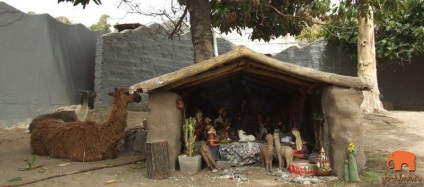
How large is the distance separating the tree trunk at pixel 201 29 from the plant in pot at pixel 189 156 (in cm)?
149

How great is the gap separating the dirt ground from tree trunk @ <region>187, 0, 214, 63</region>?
216 cm

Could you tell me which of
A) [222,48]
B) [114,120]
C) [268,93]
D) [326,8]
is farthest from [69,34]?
[326,8]

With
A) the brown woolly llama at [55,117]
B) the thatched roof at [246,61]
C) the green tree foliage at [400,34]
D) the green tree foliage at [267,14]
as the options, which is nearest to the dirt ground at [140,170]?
the brown woolly llama at [55,117]

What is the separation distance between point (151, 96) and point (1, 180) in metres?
2.32

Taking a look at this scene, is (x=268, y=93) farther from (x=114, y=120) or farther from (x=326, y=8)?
(x=114, y=120)

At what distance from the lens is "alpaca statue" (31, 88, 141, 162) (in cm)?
668

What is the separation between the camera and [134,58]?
11.4 m

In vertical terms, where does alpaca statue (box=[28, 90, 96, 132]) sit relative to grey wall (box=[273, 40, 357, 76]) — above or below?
below

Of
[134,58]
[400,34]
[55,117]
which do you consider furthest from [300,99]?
[400,34]

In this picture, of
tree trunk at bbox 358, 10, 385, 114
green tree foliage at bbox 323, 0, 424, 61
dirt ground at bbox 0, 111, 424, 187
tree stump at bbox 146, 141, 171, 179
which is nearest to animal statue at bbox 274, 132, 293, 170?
dirt ground at bbox 0, 111, 424, 187

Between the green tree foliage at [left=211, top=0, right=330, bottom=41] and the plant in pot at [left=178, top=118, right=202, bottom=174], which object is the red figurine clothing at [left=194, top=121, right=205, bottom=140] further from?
the green tree foliage at [left=211, top=0, right=330, bottom=41]

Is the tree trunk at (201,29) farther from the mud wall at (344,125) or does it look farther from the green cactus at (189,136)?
the mud wall at (344,125)

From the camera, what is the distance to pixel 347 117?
17.7ft

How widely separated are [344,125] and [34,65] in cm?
790
